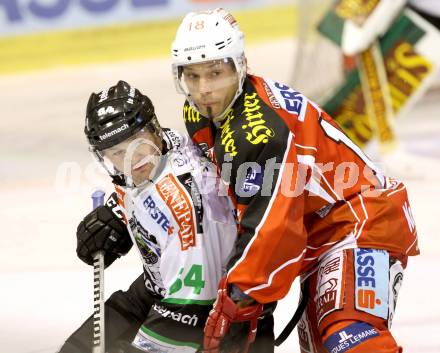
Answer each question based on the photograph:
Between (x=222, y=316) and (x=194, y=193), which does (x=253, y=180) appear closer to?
(x=194, y=193)

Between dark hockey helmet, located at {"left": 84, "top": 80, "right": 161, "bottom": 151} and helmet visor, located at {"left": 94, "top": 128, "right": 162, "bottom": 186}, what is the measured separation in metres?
0.02

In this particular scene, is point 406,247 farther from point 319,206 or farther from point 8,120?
point 8,120

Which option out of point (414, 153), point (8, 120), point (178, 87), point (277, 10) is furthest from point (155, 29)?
point (178, 87)

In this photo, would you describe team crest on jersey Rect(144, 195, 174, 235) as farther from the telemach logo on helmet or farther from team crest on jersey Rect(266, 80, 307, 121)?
team crest on jersey Rect(266, 80, 307, 121)

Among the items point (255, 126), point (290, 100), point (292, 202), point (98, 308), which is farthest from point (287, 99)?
point (98, 308)

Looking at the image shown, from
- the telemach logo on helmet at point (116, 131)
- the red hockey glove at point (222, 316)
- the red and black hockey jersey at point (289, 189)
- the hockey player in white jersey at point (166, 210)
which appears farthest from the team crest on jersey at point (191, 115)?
A: the red hockey glove at point (222, 316)

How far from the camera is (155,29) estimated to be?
7.04 metres

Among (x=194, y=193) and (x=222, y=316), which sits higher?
(x=194, y=193)

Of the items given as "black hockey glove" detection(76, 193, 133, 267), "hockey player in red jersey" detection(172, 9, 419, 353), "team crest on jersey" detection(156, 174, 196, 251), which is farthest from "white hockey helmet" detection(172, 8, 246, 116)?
"black hockey glove" detection(76, 193, 133, 267)

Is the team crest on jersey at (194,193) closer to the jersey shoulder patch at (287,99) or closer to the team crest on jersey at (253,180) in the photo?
the team crest on jersey at (253,180)

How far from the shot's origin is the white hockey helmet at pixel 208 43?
232cm

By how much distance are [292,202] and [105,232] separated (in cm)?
57

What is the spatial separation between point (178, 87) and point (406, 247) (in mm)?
750

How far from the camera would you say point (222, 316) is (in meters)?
2.26
